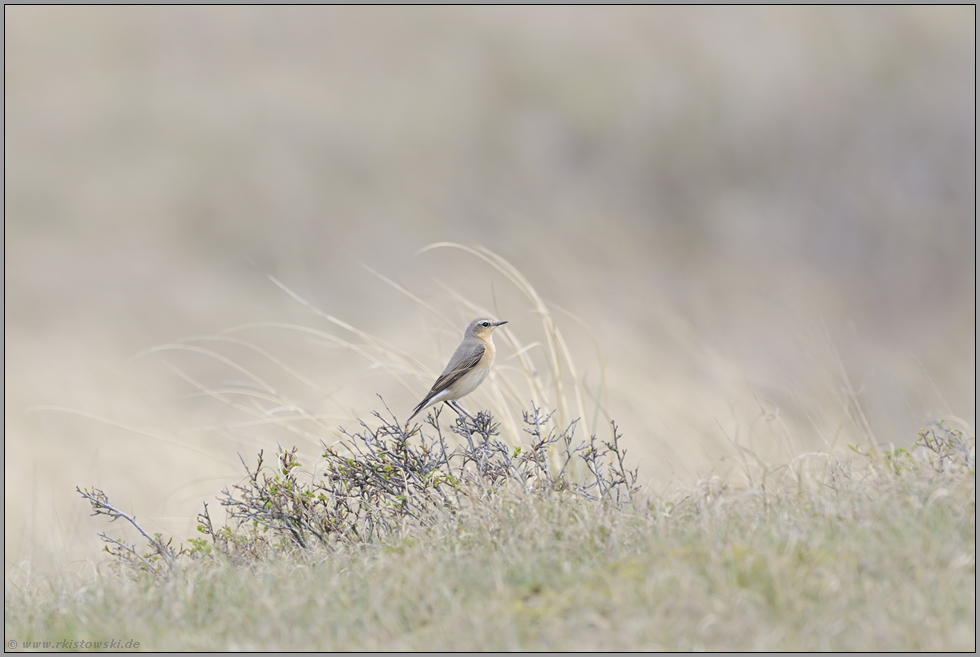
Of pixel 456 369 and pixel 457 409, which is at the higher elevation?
pixel 456 369

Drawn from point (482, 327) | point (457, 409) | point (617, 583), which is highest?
point (482, 327)

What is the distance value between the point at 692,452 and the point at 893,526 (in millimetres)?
3341

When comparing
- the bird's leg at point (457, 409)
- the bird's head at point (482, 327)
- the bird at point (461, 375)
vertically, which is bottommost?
the bird's leg at point (457, 409)

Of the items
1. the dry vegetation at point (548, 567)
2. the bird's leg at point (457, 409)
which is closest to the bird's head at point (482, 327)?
the bird's leg at point (457, 409)

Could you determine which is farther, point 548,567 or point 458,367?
point 458,367

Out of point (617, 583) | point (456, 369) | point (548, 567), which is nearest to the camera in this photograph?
point (617, 583)

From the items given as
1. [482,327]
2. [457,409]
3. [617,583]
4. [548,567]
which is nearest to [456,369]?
[457,409]

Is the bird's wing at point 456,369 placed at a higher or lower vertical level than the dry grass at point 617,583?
higher

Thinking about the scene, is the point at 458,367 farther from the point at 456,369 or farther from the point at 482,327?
the point at 482,327

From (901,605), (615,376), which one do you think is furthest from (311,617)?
(615,376)

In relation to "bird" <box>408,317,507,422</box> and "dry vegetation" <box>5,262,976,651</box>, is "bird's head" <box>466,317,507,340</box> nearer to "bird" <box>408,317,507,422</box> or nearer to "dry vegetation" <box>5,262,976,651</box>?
"bird" <box>408,317,507,422</box>

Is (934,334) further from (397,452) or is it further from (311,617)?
(311,617)

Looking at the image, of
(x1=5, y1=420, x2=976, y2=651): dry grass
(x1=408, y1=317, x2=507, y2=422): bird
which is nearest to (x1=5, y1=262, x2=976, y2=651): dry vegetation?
(x1=5, y1=420, x2=976, y2=651): dry grass

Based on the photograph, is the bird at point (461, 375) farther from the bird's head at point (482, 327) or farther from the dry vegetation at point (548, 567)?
the dry vegetation at point (548, 567)
